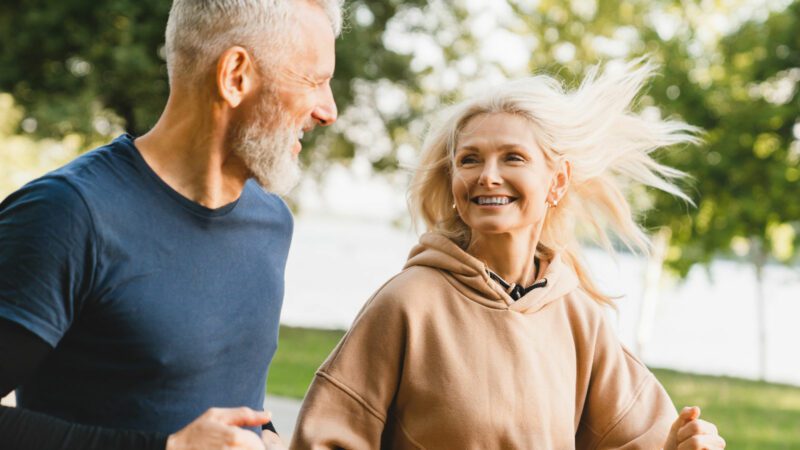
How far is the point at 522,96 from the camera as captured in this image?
3.12 meters

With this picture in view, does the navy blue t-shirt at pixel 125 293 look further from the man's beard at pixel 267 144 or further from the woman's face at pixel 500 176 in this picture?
the woman's face at pixel 500 176

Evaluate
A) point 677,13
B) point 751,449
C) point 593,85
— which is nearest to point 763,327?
point 677,13

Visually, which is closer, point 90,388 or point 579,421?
point 90,388

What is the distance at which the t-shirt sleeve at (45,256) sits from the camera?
74.5 inches

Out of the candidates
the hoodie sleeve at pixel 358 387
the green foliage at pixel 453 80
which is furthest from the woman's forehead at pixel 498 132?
the green foliage at pixel 453 80

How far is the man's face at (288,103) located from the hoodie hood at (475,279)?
71cm

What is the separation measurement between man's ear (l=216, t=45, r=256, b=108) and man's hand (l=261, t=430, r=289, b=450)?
3.07 feet

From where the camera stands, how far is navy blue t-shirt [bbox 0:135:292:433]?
76.4 inches

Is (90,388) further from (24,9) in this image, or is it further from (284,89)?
(24,9)

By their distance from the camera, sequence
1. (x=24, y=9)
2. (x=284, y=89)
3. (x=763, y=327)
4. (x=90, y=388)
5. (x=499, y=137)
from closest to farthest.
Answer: (x=90, y=388), (x=284, y=89), (x=499, y=137), (x=24, y=9), (x=763, y=327)

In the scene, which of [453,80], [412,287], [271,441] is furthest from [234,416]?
[453,80]

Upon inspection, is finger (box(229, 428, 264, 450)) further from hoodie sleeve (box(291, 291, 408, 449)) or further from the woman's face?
the woman's face

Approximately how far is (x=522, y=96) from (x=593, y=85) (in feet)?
1.32

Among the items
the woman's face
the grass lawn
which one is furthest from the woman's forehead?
the grass lawn
